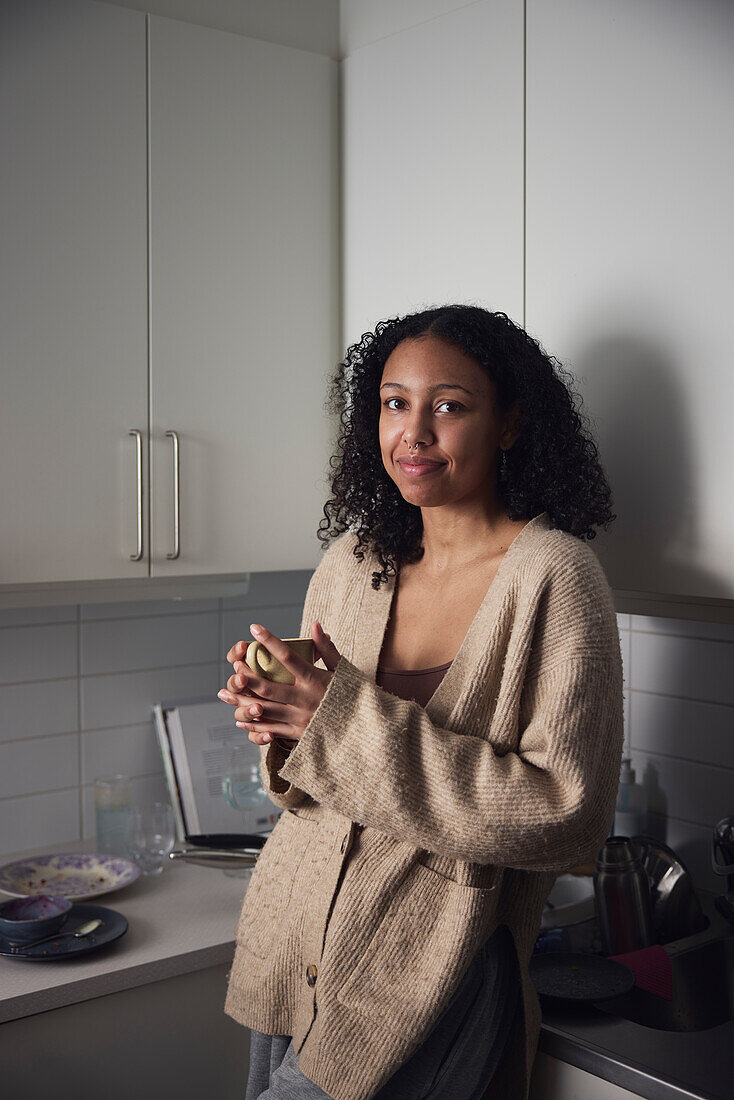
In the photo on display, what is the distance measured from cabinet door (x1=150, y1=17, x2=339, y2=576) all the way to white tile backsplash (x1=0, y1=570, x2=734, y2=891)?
1.37 ft

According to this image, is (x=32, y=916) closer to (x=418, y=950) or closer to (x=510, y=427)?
(x=418, y=950)

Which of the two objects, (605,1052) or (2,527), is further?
(2,527)

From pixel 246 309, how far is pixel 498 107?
20.8 inches

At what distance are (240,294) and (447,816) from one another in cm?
102

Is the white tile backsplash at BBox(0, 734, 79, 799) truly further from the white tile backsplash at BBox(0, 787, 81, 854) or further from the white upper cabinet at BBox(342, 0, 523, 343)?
the white upper cabinet at BBox(342, 0, 523, 343)

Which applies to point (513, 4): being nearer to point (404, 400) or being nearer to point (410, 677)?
point (404, 400)

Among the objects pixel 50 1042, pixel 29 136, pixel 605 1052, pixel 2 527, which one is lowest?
pixel 50 1042

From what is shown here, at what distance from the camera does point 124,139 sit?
1.57 metres

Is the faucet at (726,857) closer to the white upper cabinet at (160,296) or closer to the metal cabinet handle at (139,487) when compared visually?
the white upper cabinet at (160,296)

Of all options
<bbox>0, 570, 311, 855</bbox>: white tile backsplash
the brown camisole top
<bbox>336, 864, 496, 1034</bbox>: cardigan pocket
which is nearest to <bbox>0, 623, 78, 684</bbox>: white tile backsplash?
<bbox>0, 570, 311, 855</bbox>: white tile backsplash

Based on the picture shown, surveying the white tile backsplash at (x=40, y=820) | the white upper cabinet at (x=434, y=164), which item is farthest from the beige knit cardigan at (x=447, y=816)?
Result: the white tile backsplash at (x=40, y=820)

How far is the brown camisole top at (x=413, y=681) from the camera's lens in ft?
4.02

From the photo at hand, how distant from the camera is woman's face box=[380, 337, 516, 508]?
1221 mm

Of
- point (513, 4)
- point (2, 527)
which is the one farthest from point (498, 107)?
point (2, 527)
